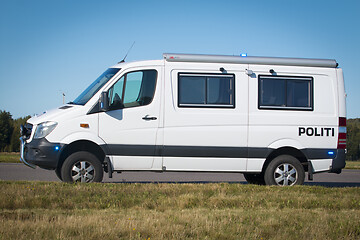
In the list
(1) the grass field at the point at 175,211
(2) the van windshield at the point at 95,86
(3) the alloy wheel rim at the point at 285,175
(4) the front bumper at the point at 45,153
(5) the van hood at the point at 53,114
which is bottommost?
(1) the grass field at the point at 175,211

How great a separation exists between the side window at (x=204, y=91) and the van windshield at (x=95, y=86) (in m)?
1.45

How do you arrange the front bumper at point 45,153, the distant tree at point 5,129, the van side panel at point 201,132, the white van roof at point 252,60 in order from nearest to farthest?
the front bumper at point 45,153 < the van side panel at point 201,132 < the white van roof at point 252,60 < the distant tree at point 5,129

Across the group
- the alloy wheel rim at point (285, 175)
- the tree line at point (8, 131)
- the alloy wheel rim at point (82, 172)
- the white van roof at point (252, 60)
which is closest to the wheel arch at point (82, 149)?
the alloy wheel rim at point (82, 172)

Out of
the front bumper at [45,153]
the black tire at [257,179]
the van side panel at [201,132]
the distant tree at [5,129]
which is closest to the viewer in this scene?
the front bumper at [45,153]

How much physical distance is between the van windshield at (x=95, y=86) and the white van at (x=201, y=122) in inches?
1.2

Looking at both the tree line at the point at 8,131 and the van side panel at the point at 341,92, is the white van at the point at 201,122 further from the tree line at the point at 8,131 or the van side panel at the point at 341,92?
the tree line at the point at 8,131

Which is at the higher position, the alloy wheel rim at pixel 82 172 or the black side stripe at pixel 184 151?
the black side stripe at pixel 184 151

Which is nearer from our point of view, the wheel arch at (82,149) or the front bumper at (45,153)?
the front bumper at (45,153)

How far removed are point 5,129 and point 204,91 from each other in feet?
286

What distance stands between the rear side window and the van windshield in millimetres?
3170

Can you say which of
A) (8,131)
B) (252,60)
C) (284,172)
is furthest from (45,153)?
(8,131)

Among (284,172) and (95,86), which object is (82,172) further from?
(284,172)

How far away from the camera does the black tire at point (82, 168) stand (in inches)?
362

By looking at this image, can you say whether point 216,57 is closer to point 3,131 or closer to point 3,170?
point 3,170
